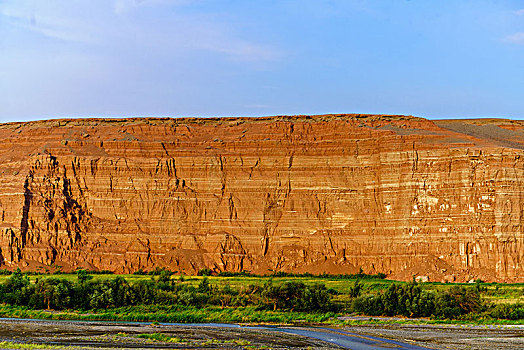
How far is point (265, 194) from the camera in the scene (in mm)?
78625

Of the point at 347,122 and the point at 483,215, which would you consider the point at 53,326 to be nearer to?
the point at 483,215

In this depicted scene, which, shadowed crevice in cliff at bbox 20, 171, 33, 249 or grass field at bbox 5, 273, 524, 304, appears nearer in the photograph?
grass field at bbox 5, 273, 524, 304

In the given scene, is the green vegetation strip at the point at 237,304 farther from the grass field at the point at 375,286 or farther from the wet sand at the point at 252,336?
the wet sand at the point at 252,336

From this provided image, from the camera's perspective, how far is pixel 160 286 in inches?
2019

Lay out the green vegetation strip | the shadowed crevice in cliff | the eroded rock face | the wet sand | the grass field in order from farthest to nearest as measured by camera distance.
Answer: the shadowed crevice in cliff < the eroded rock face < the grass field < the green vegetation strip < the wet sand

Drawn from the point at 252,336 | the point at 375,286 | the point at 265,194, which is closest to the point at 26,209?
the point at 265,194

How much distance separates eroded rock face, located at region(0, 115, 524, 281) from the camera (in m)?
70.5

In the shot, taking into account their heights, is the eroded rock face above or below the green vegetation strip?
above

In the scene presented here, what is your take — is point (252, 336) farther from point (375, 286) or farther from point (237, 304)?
point (375, 286)

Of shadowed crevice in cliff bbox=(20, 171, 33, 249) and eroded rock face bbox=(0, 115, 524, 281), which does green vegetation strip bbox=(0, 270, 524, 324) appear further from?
shadowed crevice in cliff bbox=(20, 171, 33, 249)

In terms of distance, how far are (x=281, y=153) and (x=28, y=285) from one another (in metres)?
36.3

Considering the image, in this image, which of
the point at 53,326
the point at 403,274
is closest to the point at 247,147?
the point at 403,274

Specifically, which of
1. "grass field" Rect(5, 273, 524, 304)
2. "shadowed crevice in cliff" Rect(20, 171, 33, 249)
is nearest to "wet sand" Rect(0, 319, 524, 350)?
"grass field" Rect(5, 273, 524, 304)

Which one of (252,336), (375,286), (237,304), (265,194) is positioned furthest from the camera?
(265,194)
